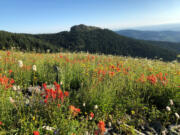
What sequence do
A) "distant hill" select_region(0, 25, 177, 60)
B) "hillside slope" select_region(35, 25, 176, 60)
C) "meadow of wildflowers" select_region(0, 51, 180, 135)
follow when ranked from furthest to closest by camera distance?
"hillside slope" select_region(35, 25, 176, 60) < "distant hill" select_region(0, 25, 177, 60) < "meadow of wildflowers" select_region(0, 51, 180, 135)

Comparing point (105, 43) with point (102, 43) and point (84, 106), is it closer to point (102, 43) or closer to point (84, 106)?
point (102, 43)

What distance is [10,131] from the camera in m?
2.39

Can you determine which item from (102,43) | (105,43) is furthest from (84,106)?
(105,43)

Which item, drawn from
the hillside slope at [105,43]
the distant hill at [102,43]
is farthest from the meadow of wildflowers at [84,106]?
the hillside slope at [105,43]

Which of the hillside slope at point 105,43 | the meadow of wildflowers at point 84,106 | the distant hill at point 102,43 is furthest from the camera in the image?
the hillside slope at point 105,43

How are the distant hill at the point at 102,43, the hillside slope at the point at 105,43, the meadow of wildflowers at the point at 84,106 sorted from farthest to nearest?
the hillside slope at the point at 105,43 < the distant hill at the point at 102,43 < the meadow of wildflowers at the point at 84,106

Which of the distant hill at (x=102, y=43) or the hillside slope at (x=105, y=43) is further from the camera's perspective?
the hillside slope at (x=105, y=43)

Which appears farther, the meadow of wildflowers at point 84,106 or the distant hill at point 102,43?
the distant hill at point 102,43

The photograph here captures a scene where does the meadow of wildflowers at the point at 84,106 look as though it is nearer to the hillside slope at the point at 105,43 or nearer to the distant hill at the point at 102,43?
the distant hill at the point at 102,43

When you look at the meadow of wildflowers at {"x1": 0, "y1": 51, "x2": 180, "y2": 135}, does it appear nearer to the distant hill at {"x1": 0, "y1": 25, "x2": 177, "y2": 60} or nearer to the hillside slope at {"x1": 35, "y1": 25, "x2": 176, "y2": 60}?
the distant hill at {"x1": 0, "y1": 25, "x2": 177, "y2": 60}

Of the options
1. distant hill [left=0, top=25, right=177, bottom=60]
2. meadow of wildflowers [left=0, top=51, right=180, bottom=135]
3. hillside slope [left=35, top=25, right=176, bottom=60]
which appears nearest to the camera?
meadow of wildflowers [left=0, top=51, right=180, bottom=135]

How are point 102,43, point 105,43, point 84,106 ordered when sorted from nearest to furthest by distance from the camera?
point 84,106
point 102,43
point 105,43

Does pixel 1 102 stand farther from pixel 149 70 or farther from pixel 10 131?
pixel 149 70

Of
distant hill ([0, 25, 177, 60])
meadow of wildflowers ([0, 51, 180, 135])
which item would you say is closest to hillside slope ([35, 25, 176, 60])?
distant hill ([0, 25, 177, 60])
